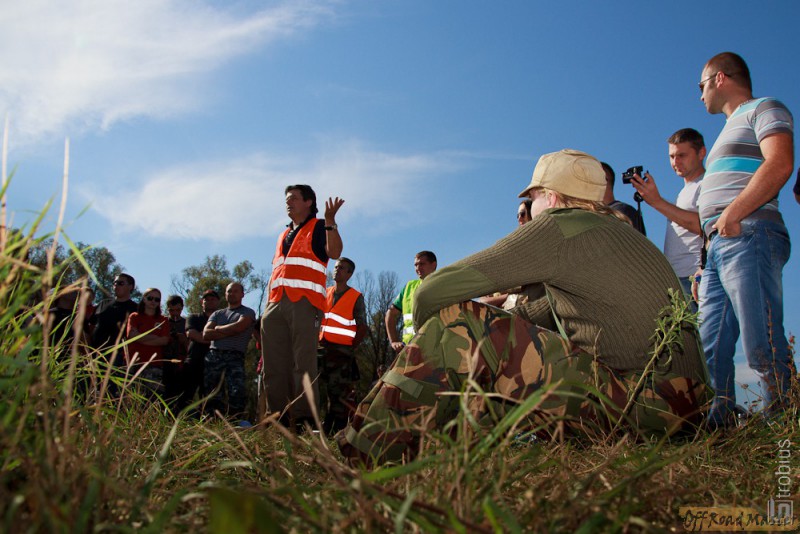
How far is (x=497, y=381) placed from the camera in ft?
7.13

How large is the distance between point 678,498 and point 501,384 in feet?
2.94

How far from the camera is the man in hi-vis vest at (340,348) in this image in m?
6.90

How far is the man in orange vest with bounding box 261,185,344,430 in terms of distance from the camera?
17.9ft

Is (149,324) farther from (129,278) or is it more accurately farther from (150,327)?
(129,278)

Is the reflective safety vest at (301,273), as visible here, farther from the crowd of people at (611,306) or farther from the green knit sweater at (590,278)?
the green knit sweater at (590,278)

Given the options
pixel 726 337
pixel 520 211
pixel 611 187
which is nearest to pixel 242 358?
pixel 520 211

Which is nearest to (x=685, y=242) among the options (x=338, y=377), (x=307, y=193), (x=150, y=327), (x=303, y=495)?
(x=307, y=193)

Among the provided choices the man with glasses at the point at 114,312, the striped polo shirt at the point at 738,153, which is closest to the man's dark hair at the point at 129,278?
the man with glasses at the point at 114,312

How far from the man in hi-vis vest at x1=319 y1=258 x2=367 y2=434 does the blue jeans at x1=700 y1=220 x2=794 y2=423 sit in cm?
425

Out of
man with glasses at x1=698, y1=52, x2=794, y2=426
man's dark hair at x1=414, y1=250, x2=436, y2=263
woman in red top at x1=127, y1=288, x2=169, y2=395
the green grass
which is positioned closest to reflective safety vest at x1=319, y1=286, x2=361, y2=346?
man's dark hair at x1=414, y1=250, x2=436, y2=263

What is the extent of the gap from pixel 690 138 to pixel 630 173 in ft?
1.92

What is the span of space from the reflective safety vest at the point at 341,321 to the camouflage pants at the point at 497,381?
16.7 feet

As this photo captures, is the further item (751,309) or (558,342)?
(751,309)

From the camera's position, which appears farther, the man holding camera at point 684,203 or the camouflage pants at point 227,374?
the camouflage pants at point 227,374
